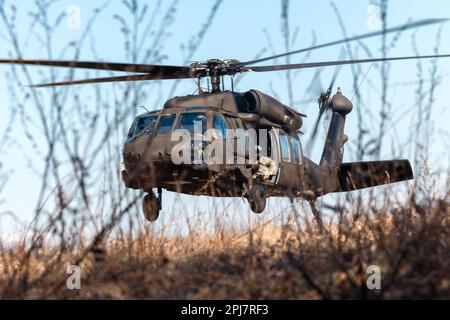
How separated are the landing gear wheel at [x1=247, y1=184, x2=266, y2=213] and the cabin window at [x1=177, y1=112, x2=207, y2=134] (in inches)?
54.9

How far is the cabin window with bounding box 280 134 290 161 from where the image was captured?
12422mm

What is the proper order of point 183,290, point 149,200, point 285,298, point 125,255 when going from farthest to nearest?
1. point 149,200
2. point 125,255
3. point 183,290
4. point 285,298

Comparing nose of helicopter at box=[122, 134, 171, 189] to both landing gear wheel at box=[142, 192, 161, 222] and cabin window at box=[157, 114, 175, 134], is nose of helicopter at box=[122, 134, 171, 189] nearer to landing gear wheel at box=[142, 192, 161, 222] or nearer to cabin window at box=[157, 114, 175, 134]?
cabin window at box=[157, 114, 175, 134]

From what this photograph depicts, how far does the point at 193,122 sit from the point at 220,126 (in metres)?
0.45

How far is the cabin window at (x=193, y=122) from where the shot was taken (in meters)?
11.0

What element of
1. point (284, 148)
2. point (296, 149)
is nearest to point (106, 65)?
point (284, 148)

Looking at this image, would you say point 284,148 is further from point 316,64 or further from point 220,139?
point 316,64

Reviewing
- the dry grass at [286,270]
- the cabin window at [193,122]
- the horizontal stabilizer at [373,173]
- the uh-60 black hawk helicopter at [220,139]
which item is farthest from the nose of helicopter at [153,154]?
the dry grass at [286,270]

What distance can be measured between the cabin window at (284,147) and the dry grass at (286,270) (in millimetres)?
7051

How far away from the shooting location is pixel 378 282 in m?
3.85

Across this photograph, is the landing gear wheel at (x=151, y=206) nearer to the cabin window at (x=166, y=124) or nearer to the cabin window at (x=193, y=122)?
the cabin window at (x=166, y=124)
